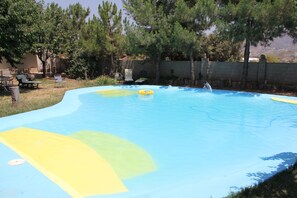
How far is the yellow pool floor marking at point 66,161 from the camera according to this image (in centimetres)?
598

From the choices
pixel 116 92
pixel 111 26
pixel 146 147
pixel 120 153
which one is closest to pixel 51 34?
pixel 111 26

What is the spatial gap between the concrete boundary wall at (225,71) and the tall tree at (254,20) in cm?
210

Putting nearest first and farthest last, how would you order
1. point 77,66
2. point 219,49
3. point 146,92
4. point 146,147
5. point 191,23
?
A: point 146,147, point 146,92, point 191,23, point 219,49, point 77,66

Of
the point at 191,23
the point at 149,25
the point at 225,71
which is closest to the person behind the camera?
the point at 191,23

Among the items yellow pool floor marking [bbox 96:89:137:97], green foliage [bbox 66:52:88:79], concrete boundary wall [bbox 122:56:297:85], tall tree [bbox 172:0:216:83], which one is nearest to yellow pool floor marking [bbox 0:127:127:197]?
yellow pool floor marking [bbox 96:89:137:97]

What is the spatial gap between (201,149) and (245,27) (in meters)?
10.1

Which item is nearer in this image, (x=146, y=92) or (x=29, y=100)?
(x=29, y=100)

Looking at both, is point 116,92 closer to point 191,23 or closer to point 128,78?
point 128,78

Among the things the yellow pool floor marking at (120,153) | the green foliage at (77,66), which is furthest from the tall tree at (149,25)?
the yellow pool floor marking at (120,153)

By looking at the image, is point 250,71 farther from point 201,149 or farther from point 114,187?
point 114,187

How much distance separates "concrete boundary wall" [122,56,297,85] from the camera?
1859 centimetres

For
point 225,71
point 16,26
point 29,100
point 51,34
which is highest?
point 51,34

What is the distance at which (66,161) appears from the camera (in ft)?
24.3

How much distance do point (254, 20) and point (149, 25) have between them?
7243 millimetres
